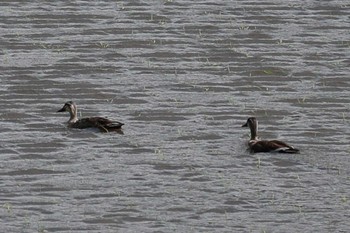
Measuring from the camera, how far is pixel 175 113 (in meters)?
16.9

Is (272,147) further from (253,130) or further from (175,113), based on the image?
(175,113)

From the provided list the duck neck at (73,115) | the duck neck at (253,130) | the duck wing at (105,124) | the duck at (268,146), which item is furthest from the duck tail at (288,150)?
the duck neck at (73,115)

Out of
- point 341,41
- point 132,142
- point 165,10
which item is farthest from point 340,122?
point 165,10

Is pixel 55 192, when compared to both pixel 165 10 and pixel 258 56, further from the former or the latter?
pixel 165 10

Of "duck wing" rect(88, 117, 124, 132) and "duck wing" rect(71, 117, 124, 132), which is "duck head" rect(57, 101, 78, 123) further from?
"duck wing" rect(88, 117, 124, 132)

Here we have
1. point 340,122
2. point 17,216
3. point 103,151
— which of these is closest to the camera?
point 17,216

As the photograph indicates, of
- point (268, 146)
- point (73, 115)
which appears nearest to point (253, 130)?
point (268, 146)

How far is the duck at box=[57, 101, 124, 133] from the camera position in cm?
1603

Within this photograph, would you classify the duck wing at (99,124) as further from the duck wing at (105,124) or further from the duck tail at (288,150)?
the duck tail at (288,150)

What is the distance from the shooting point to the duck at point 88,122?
1603 centimetres

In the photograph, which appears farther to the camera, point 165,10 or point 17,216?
point 165,10

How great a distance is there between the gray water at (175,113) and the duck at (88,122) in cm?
10

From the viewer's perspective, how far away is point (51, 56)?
753 inches

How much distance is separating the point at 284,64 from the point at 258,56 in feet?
1.47
